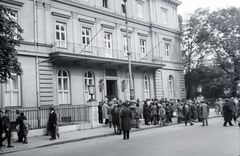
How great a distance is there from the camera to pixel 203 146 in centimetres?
994

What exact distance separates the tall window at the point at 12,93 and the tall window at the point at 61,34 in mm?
4995

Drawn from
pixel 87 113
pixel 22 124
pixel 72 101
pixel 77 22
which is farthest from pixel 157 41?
pixel 22 124

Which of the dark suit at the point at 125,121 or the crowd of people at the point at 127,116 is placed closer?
the dark suit at the point at 125,121

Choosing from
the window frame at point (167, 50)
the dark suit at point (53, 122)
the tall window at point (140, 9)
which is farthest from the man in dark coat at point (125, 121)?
the window frame at point (167, 50)

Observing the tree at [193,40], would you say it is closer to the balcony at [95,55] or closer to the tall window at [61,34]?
the balcony at [95,55]

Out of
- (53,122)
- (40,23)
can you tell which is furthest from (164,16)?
(53,122)

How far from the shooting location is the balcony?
22.0 metres

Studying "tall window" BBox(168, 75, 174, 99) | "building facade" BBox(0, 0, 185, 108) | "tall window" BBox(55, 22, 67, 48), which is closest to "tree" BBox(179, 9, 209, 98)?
"building facade" BBox(0, 0, 185, 108)

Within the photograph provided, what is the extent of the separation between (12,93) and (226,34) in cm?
3107

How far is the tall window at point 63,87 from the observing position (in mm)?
22906

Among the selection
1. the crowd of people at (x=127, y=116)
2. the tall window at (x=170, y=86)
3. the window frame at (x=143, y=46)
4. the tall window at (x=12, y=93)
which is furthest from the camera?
the tall window at (x=170, y=86)

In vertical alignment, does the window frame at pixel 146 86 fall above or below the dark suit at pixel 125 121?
above

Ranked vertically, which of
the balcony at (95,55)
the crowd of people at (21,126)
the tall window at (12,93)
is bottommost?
the crowd of people at (21,126)

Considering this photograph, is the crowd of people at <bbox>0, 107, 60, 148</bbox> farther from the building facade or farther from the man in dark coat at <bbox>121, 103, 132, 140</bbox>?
the building facade
